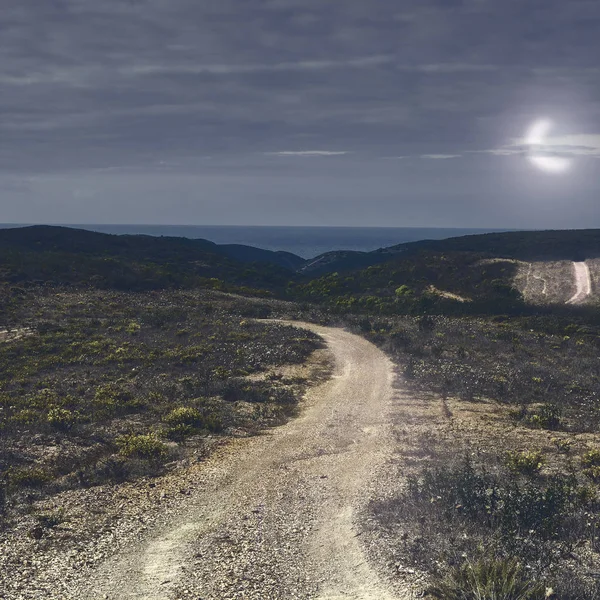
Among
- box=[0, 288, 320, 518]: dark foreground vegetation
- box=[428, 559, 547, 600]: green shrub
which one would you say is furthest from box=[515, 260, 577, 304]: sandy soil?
box=[428, 559, 547, 600]: green shrub

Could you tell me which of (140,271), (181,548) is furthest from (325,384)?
(140,271)

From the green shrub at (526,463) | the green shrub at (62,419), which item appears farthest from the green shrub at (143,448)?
the green shrub at (526,463)

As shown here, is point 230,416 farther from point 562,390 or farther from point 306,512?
point 562,390

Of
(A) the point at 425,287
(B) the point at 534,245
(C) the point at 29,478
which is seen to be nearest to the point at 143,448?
(C) the point at 29,478

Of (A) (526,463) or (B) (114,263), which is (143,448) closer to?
(A) (526,463)

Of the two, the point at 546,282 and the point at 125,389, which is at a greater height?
the point at 546,282

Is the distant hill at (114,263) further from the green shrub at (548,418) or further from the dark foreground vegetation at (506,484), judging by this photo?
the green shrub at (548,418)
